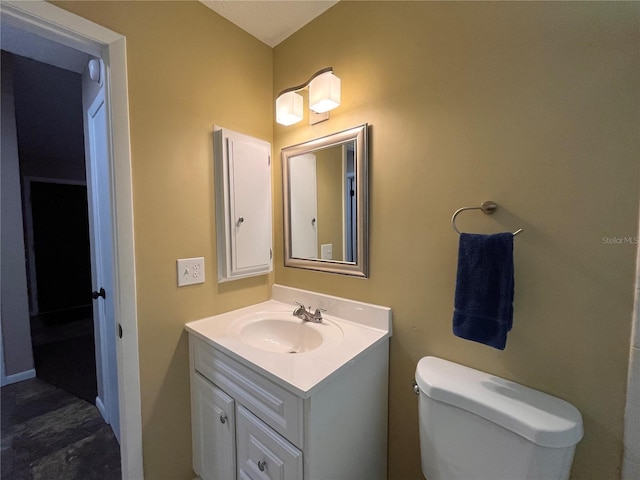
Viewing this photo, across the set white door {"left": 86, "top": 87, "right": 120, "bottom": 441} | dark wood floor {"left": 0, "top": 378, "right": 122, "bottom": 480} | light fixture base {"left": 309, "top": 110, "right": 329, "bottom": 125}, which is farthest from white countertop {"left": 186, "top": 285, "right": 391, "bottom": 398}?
dark wood floor {"left": 0, "top": 378, "right": 122, "bottom": 480}

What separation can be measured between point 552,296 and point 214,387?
1285 mm

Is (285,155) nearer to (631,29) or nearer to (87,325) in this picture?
(631,29)

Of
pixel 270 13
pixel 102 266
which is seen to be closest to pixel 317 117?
pixel 270 13

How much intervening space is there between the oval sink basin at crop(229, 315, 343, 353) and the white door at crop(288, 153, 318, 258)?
14.3 inches

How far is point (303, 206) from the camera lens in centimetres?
144

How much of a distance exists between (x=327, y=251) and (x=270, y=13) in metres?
1.21

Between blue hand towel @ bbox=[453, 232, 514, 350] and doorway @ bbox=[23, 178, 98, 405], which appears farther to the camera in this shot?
doorway @ bbox=[23, 178, 98, 405]

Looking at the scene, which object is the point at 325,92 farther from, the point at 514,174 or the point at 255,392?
the point at 255,392

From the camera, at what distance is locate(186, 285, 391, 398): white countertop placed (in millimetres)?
819

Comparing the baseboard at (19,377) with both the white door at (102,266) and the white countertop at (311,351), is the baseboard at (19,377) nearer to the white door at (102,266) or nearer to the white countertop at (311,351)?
the white door at (102,266)

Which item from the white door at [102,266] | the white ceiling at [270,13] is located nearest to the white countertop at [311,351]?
the white door at [102,266]

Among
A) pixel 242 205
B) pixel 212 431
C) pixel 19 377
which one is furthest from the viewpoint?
pixel 19 377

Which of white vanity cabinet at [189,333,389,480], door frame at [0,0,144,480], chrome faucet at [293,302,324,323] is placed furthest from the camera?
chrome faucet at [293,302,324,323]

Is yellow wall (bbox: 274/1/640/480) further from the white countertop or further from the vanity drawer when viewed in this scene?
the vanity drawer
